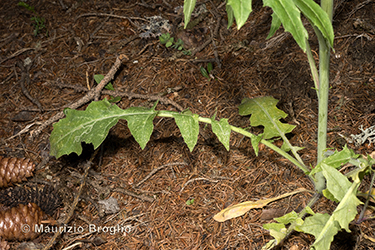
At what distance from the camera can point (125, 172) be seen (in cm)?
218

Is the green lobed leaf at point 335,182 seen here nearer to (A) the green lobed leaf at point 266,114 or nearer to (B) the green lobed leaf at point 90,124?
(A) the green lobed leaf at point 266,114

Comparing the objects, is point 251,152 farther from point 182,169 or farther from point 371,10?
point 371,10

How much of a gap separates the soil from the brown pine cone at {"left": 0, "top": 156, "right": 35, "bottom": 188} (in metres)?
0.08

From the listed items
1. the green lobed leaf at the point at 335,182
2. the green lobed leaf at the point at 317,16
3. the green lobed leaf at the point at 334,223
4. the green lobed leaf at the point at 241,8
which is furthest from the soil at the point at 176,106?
the green lobed leaf at the point at 241,8

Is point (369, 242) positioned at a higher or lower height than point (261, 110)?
lower

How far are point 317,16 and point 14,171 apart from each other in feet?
6.77

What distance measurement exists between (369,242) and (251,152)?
851 millimetres

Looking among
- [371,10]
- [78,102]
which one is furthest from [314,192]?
[78,102]

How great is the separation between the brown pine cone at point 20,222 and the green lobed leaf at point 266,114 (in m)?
1.50

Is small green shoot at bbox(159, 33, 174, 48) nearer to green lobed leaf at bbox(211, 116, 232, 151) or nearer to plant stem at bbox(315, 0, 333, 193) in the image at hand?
green lobed leaf at bbox(211, 116, 232, 151)

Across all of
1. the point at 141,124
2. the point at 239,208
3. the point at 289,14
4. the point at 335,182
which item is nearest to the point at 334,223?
the point at 335,182

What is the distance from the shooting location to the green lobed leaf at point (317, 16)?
120cm

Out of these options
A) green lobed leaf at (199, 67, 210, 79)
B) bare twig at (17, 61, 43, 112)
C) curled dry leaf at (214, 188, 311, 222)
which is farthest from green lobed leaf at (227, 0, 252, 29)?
bare twig at (17, 61, 43, 112)

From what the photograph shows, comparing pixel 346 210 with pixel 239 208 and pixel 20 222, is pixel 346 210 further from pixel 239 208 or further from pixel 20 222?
pixel 20 222
